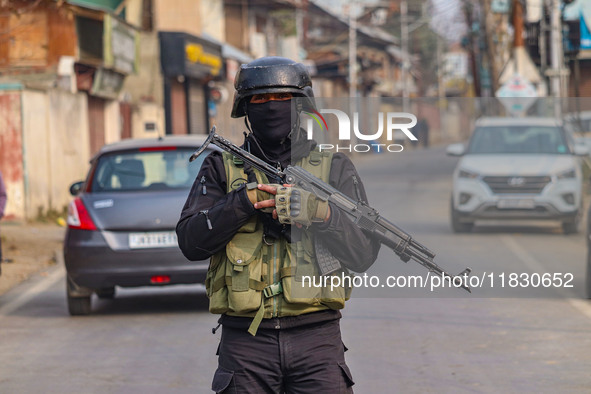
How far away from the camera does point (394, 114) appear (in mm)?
4418

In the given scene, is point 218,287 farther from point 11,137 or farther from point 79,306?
point 11,137

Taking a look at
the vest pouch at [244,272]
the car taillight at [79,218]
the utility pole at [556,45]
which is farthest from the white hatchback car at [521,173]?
the utility pole at [556,45]

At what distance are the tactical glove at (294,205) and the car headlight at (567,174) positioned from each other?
4.11 metres

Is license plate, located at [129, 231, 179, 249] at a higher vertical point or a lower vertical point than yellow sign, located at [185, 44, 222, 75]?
lower

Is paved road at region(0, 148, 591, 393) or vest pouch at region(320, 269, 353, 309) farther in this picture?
paved road at region(0, 148, 591, 393)

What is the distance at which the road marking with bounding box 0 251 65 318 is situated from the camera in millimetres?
10188

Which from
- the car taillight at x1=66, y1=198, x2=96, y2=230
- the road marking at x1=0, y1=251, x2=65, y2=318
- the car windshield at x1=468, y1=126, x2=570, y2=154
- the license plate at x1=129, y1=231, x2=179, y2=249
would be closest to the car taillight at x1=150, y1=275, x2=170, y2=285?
the license plate at x1=129, y1=231, x2=179, y2=249

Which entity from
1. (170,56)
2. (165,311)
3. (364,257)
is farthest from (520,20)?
(364,257)

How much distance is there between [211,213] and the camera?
139 inches

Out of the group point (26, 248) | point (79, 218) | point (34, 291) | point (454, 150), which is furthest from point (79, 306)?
point (26, 248)

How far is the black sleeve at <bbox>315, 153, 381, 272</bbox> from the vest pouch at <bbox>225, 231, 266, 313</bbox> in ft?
0.74

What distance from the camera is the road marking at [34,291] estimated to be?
10.2 metres

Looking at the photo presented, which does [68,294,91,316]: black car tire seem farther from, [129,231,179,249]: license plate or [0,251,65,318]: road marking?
[129,231,179,249]: license plate

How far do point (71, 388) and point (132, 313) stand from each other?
303cm
